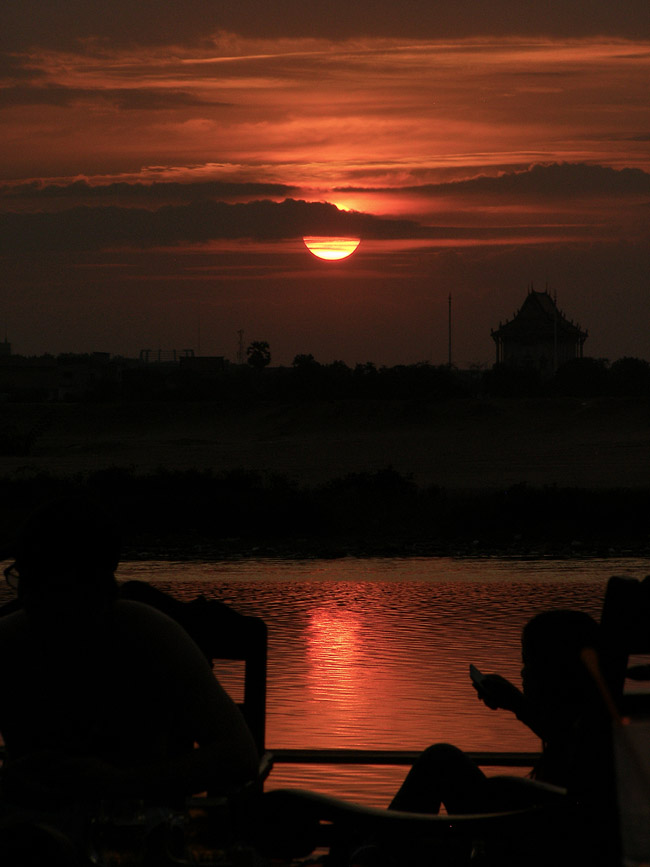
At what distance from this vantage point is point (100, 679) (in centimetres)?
287

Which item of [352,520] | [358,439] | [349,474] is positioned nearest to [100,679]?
[352,520]

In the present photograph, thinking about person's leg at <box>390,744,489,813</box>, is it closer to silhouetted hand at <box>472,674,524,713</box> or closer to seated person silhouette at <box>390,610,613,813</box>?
seated person silhouette at <box>390,610,613,813</box>

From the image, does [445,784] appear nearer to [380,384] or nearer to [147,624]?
[147,624]

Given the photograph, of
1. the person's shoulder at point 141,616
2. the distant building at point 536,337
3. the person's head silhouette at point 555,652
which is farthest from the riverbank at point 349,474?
the distant building at point 536,337

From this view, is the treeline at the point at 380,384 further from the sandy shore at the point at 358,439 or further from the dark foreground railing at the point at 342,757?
the dark foreground railing at the point at 342,757

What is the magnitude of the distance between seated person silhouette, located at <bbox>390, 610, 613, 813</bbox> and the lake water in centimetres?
153

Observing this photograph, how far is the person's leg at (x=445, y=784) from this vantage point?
323 cm

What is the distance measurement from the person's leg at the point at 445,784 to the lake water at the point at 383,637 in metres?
1.71

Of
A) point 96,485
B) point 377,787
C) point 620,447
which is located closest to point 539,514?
point 96,485

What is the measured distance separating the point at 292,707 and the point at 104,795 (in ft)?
A: 13.6

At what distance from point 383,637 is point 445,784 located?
5.87 metres

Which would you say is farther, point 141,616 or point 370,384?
point 370,384

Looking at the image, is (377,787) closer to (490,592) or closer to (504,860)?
(504,860)

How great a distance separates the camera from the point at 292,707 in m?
6.77
